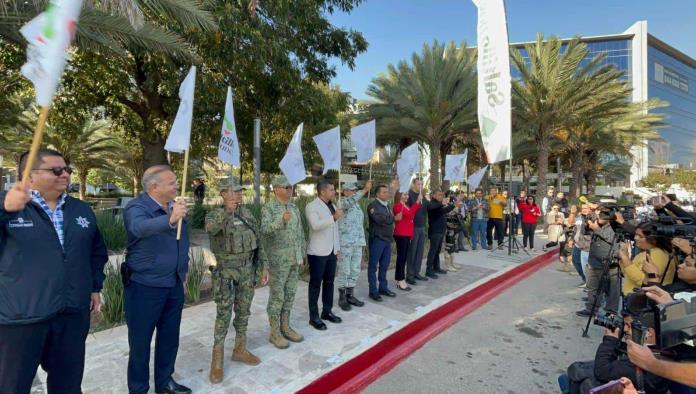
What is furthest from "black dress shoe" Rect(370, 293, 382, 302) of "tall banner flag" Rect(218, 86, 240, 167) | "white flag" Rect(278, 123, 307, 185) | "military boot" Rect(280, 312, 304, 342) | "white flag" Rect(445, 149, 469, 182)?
"white flag" Rect(445, 149, 469, 182)

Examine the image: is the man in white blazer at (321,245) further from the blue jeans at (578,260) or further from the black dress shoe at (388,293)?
the blue jeans at (578,260)

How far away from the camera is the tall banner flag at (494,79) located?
9.30m

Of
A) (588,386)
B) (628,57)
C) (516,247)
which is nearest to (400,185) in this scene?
(588,386)

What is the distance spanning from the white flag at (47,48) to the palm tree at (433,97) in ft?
44.9

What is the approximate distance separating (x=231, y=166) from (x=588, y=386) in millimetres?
A: 3443

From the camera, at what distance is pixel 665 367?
5.88 ft

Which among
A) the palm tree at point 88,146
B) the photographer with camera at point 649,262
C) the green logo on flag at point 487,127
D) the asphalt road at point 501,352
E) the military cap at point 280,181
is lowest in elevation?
the asphalt road at point 501,352

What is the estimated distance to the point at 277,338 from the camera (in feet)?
12.2

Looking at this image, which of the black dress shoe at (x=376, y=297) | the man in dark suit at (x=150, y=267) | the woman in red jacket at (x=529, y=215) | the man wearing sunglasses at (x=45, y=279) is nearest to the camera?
the man wearing sunglasses at (x=45, y=279)

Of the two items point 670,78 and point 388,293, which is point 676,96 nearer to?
point 670,78

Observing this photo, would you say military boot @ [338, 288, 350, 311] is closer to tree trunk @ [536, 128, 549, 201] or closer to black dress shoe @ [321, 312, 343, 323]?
black dress shoe @ [321, 312, 343, 323]

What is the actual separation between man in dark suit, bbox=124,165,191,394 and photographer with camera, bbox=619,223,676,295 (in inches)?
154

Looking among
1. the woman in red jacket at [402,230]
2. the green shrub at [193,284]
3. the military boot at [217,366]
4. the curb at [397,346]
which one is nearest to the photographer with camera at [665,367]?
the curb at [397,346]

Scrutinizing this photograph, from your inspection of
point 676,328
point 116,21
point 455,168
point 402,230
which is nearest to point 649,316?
point 676,328
